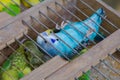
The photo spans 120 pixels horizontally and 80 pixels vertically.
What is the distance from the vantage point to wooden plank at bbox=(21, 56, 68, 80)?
2.92ft

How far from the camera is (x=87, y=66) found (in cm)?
92

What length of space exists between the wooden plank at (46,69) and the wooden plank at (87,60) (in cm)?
1

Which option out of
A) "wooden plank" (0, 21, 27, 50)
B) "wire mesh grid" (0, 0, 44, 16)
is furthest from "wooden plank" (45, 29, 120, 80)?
"wire mesh grid" (0, 0, 44, 16)

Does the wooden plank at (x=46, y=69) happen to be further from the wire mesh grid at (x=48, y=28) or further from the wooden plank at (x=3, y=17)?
the wooden plank at (x=3, y=17)

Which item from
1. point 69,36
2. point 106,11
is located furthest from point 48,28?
point 106,11

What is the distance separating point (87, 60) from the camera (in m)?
0.92

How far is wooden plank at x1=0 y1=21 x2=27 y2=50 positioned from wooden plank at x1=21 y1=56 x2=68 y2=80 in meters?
0.13

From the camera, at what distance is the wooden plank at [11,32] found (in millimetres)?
973

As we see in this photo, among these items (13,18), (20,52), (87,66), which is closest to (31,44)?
(20,52)

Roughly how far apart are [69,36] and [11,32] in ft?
0.63

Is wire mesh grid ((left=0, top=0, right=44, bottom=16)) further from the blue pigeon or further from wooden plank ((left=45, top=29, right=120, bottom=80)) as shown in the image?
wooden plank ((left=45, top=29, right=120, bottom=80))

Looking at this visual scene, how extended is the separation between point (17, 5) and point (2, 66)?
219 millimetres

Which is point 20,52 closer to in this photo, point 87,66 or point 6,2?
point 6,2

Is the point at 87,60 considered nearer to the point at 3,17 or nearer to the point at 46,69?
the point at 46,69
